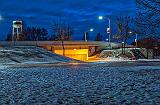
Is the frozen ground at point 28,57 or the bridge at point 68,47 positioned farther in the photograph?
the bridge at point 68,47

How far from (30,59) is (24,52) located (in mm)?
6244

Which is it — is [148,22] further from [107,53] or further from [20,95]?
[107,53]

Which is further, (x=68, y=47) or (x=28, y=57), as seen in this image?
(x=68, y=47)

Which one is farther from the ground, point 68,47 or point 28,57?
point 68,47

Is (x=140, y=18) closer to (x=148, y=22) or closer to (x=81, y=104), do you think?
(x=148, y=22)

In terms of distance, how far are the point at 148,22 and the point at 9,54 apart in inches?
1323

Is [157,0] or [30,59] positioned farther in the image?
[30,59]

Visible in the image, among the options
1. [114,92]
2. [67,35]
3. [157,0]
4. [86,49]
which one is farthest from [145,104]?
[67,35]

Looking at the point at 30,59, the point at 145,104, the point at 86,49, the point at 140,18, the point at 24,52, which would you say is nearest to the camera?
the point at 145,104

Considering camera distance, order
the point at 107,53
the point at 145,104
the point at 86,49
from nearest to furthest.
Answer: the point at 145,104
the point at 107,53
the point at 86,49

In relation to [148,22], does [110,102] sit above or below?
below

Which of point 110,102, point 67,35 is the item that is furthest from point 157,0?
point 67,35

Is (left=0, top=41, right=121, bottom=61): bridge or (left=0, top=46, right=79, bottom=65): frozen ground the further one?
(left=0, top=41, right=121, bottom=61): bridge

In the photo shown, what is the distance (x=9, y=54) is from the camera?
194ft
